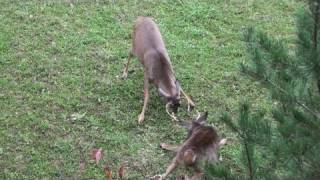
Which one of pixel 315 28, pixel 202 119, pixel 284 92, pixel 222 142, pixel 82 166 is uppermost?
pixel 315 28

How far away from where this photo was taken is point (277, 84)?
3.46 metres

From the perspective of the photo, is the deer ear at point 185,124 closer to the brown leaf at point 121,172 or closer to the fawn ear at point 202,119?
the fawn ear at point 202,119

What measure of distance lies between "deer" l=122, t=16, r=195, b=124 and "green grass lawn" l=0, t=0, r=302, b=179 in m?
0.21

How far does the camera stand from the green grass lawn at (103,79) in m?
6.00

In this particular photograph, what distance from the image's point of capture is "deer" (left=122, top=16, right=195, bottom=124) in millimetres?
6492

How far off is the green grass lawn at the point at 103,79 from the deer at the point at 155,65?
0.21 meters

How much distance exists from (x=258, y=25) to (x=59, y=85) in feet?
9.62

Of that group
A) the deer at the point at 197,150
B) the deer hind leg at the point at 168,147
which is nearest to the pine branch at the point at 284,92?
the deer at the point at 197,150

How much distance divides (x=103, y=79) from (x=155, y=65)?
811 mm

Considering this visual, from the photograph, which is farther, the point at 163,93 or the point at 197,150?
the point at 163,93

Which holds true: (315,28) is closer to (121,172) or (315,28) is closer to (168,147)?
(121,172)

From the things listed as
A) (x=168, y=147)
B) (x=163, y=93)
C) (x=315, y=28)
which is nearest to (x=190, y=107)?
(x=163, y=93)

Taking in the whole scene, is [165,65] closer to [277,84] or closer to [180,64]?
[180,64]

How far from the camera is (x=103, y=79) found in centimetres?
722
